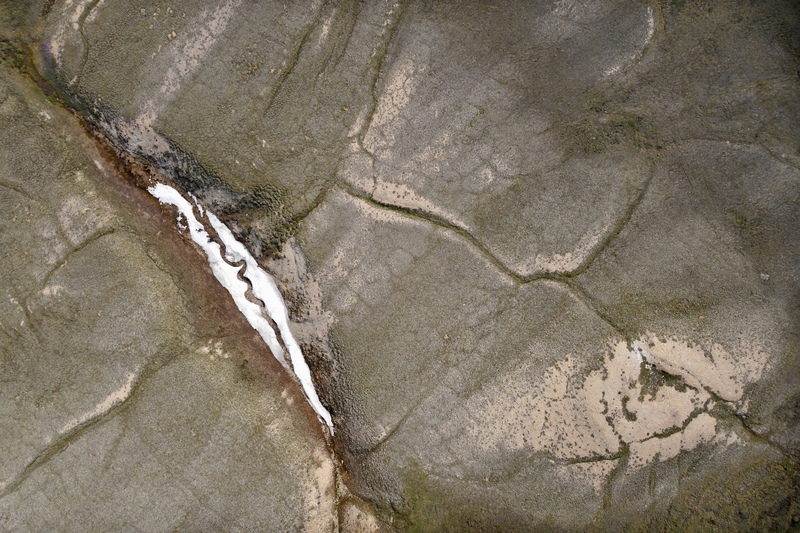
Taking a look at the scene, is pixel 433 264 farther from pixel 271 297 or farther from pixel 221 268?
pixel 221 268

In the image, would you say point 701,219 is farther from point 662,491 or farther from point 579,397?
point 662,491

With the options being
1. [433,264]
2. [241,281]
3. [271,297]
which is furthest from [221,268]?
[433,264]

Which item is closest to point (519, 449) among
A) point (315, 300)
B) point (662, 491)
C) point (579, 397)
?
point (579, 397)

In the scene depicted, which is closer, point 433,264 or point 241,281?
point 433,264

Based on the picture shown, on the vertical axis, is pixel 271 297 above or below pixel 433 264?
below

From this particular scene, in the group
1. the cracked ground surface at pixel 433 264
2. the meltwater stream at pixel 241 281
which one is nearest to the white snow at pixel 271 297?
the meltwater stream at pixel 241 281

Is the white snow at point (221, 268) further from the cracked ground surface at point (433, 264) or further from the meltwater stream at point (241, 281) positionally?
the cracked ground surface at point (433, 264)
